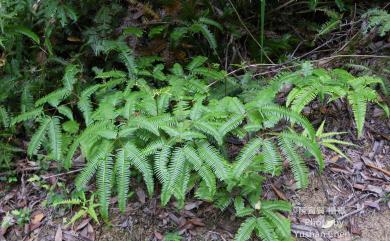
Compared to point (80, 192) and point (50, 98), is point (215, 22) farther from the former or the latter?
point (80, 192)

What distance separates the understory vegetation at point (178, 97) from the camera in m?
3.10

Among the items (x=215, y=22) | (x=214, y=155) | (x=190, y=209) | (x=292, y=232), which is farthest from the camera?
(x=215, y=22)

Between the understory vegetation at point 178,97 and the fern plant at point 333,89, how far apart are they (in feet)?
0.04

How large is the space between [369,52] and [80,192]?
3.28m

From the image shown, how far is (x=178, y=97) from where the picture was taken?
3.58 m

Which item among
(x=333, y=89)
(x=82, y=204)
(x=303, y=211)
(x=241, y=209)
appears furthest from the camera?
(x=82, y=204)

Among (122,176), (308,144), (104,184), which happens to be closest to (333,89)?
(308,144)

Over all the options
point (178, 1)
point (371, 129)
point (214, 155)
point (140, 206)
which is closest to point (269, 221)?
point (214, 155)

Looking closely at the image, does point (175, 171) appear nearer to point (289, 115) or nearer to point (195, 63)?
point (289, 115)

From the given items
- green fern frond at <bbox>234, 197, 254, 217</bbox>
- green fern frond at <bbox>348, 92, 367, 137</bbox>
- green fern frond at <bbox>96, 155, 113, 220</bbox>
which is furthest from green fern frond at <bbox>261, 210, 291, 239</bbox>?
green fern frond at <bbox>96, 155, 113, 220</bbox>

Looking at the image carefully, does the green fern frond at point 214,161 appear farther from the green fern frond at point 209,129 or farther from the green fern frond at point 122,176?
the green fern frond at point 122,176

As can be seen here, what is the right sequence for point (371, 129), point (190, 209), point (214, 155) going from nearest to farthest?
point (214, 155) → point (190, 209) → point (371, 129)

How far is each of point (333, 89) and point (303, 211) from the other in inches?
41.1

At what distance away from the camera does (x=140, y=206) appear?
367 centimetres
